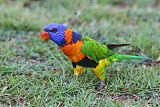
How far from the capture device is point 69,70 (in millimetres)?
4262

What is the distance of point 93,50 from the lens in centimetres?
384

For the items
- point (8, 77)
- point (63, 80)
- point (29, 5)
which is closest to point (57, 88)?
point (63, 80)

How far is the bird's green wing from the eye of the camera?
3.78 meters

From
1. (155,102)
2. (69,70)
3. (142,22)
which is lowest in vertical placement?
(155,102)

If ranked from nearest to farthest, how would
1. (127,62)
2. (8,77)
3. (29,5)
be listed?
1. (8,77)
2. (127,62)
3. (29,5)

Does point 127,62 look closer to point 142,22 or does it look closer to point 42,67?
point 42,67

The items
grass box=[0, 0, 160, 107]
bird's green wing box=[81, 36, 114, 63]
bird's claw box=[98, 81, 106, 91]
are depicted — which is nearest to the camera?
grass box=[0, 0, 160, 107]

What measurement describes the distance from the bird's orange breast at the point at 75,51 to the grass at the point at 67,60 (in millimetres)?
271

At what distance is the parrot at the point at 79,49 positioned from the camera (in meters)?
3.70

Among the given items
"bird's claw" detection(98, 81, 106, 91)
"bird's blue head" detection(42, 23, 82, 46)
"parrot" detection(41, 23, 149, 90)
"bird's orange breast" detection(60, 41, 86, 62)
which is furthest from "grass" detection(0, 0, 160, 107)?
"bird's blue head" detection(42, 23, 82, 46)

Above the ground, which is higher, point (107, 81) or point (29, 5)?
point (29, 5)

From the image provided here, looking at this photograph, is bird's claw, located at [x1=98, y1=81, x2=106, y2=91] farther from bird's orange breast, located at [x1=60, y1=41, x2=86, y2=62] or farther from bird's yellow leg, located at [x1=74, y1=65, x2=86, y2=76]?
bird's orange breast, located at [x1=60, y1=41, x2=86, y2=62]

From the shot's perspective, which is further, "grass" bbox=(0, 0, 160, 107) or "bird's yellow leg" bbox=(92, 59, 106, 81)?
"bird's yellow leg" bbox=(92, 59, 106, 81)

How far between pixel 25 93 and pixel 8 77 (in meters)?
0.35
